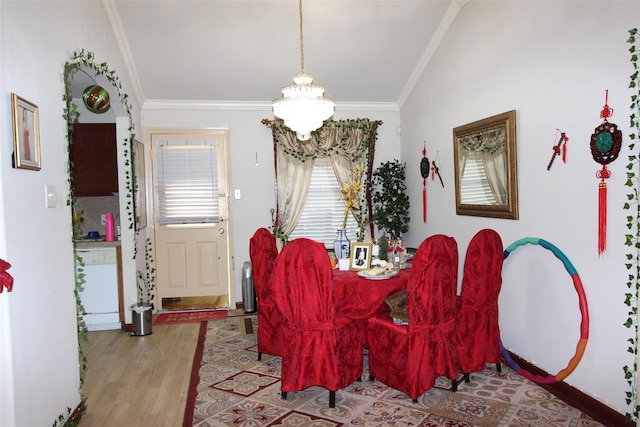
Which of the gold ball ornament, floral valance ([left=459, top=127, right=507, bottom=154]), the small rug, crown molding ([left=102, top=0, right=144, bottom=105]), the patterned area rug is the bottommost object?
the patterned area rug

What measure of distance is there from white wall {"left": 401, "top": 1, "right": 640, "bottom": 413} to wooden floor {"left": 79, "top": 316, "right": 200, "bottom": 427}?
2.62m

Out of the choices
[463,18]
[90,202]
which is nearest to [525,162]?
[463,18]

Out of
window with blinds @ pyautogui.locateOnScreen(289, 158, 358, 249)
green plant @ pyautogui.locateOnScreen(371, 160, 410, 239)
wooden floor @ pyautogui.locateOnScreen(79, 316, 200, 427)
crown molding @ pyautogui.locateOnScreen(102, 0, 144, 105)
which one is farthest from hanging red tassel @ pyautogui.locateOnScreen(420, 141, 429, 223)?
crown molding @ pyautogui.locateOnScreen(102, 0, 144, 105)

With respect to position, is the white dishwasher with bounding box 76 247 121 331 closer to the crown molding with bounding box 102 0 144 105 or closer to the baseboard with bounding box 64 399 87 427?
the crown molding with bounding box 102 0 144 105

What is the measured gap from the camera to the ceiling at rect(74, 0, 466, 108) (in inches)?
165

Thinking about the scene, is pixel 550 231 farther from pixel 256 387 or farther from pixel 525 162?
pixel 256 387

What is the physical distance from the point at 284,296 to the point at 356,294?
58 cm

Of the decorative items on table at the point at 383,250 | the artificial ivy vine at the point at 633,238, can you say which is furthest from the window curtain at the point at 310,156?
the artificial ivy vine at the point at 633,238

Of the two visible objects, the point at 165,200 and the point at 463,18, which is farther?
the point at 165,200

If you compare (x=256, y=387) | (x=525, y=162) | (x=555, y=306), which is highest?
(x=525, y=162)

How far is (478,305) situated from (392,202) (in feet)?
8.38

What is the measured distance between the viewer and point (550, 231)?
125 inches

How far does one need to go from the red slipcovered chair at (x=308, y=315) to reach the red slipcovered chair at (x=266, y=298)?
2.45 feet

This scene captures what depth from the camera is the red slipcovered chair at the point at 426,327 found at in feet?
9.43
